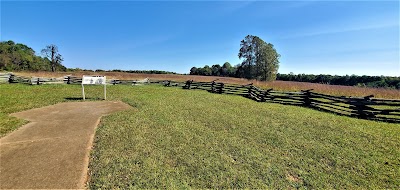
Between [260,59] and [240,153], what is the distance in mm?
37890

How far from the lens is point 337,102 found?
1068cm

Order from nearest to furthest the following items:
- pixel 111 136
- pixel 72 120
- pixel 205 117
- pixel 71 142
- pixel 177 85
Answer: pixel 71 142 → pixel 111 136 → pixel 72 120 → pixel 205 117 → pixel 177 85

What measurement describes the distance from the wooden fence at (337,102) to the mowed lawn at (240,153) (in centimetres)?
136

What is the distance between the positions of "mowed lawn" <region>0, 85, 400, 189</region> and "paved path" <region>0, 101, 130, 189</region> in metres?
0.31

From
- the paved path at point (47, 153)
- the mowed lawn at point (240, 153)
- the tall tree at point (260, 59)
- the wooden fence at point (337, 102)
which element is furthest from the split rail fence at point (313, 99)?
the tall tree at point (260, 59)

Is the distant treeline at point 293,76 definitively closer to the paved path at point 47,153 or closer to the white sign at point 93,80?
the white sign at point 93,80

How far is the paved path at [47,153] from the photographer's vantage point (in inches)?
134

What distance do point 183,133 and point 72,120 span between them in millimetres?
4114

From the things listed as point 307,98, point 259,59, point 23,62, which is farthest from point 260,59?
point 23,62

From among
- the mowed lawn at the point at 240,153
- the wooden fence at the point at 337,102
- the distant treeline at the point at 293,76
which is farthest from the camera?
the distant treeline at the point at 293,76

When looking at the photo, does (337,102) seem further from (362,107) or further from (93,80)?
(93,80)

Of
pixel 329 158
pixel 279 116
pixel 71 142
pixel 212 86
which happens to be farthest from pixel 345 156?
pixel 212 86

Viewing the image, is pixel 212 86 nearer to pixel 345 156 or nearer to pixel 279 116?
pixel 279 116

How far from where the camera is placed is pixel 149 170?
379 cm
